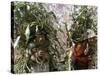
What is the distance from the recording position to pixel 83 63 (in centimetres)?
213

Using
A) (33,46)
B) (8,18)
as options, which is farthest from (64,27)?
(8,18)

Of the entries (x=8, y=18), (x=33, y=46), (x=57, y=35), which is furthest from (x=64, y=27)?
(x=8, y=18)

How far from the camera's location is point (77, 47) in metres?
2.12

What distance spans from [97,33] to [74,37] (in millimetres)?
241

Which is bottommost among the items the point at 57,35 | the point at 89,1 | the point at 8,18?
the point at 57,35

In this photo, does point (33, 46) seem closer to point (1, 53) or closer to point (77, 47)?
point (1, 53)

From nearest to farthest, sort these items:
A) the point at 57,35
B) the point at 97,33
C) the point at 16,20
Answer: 1. the point at 16,20
2. the point at 57,35
3. the point at 97,33

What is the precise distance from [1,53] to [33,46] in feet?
0.86

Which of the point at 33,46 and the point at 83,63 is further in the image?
the point at 83,63

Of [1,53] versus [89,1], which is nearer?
[1,53]

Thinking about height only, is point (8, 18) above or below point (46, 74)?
above

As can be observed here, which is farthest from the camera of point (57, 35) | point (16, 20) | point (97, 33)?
point (97, 33)

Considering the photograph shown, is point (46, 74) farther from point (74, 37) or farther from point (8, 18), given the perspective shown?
point (8, 18)

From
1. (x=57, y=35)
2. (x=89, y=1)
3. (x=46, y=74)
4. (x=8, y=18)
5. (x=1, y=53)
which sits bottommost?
(x=46, y=74)
